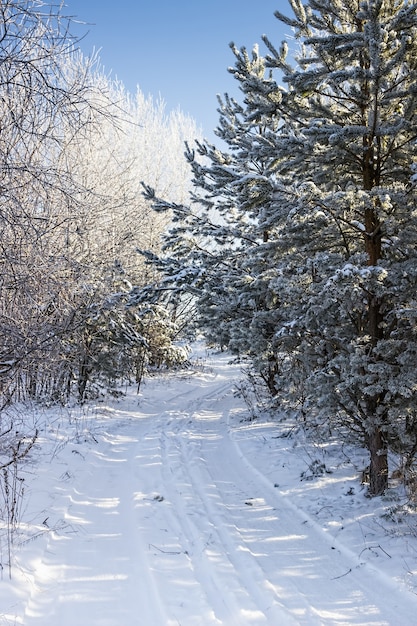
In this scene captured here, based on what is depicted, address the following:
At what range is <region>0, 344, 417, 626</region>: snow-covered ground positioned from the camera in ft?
11.4

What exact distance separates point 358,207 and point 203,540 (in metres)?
4.35

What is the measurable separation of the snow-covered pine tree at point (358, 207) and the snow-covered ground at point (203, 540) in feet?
3.77

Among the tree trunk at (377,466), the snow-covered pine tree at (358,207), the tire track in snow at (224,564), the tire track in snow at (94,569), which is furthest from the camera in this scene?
the tree trunk at (377,466)

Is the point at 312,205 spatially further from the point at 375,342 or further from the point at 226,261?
the point at 226,261

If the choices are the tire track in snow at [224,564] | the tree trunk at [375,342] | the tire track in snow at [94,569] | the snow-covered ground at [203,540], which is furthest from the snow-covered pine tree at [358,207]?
the tire track in snow at [94,569]

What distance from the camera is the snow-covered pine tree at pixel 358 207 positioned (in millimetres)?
5090

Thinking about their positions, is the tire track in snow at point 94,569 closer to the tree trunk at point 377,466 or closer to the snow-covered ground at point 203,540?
the snow-covered ground at point 203,540

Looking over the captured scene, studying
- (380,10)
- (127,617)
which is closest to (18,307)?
(127,617)

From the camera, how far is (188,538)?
4617 millimetres

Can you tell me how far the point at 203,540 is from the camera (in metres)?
4.57

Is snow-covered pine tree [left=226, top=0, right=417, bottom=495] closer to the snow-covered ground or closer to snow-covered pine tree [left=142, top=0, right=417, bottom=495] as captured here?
snow-covered pine tree [left=142, top=0, right=417, bottom=495]

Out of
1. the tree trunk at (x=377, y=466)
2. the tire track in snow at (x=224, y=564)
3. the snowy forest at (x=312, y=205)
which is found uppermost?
the snowy forest at (x=312, y=205)

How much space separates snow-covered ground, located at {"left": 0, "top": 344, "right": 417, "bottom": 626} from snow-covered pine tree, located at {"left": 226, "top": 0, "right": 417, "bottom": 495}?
115cm

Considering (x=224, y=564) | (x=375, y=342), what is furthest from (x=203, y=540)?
(x=375, y=342)
